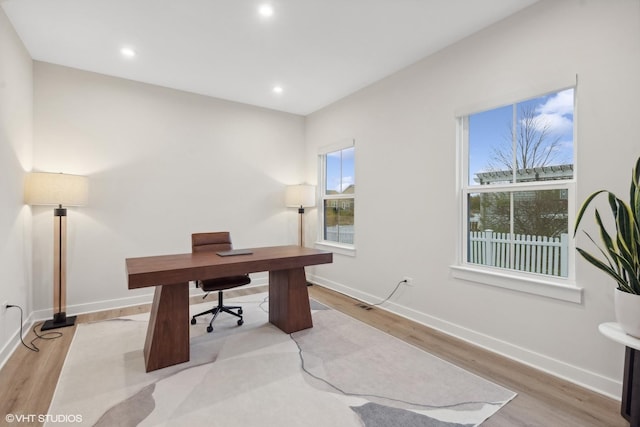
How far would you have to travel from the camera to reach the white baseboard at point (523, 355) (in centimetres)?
199

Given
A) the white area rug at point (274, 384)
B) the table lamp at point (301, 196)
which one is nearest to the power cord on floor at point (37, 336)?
the white area rug at point (274, 384)

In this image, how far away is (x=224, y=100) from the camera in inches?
174

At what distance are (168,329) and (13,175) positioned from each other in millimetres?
1992

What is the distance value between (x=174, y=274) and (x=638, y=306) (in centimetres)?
278

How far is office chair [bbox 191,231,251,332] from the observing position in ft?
9.80

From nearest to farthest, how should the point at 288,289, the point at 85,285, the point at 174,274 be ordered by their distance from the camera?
the point at 174,274
the point at 288,289
the point at 85,285

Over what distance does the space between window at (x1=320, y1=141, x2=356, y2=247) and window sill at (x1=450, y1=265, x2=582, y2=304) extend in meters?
1.81

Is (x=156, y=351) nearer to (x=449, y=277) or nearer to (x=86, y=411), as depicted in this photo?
(x=86, y=411)

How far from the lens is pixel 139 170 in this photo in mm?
3822

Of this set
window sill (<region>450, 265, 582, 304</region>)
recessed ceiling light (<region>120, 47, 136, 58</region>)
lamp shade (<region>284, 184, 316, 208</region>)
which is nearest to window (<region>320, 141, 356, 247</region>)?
lamp shade (<region>284, 184, 316, 208</region>)

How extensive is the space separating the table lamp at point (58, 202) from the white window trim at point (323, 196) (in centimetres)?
303

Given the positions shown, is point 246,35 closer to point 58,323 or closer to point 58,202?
point 58,202

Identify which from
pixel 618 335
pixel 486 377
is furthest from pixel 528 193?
pixel 486 377

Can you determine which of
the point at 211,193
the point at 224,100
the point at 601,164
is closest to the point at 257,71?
the point at 224,100
